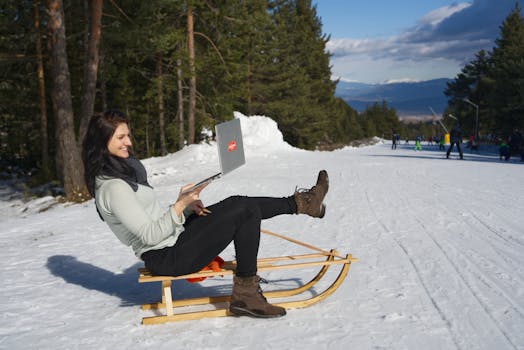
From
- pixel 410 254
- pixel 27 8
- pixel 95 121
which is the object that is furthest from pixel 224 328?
pixel 27 8

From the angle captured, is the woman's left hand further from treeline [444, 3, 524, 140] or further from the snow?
treeline [444, 3, 524, 140]

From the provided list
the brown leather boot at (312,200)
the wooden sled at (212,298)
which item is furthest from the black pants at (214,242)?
the brown leather boot at (312,200)

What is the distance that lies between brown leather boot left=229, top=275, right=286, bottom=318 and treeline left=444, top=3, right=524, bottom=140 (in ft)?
119

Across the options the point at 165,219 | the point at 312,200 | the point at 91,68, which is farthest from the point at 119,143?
the point at 91,68

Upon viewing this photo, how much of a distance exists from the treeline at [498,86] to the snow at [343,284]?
1254 inches

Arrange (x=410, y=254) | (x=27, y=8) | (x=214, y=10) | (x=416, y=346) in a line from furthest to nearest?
1. (x=214, y=10)
2. (x=27, y=8)
3. (x=410, y=254)
4. (x=416, y=346)

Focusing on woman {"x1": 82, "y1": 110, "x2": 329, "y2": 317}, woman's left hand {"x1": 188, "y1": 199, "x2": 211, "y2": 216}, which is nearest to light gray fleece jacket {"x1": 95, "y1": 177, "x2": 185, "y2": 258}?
woman {"x1": 82, "y1": 110, "x2": 329, "y2": 317}

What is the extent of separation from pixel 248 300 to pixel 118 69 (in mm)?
20764

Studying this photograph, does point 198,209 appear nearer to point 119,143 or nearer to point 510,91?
point 119,143

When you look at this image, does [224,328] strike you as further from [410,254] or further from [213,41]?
[213,41]

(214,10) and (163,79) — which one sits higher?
(214,10)

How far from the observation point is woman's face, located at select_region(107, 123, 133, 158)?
317cm

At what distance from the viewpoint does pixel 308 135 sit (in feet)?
136

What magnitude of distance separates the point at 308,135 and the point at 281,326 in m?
38.6
